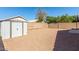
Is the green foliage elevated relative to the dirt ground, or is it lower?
elevated

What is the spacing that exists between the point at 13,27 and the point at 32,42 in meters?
0.39

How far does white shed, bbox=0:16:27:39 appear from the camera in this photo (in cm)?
880

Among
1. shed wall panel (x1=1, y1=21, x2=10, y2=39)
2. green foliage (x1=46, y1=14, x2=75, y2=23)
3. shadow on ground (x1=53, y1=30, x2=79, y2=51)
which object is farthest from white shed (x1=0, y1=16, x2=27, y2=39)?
shadow on ground (x1=53, y1=30, x2=79, y2=51)

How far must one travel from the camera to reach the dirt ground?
8828 millimetres

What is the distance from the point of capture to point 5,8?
877cm

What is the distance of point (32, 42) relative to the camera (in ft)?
29.0

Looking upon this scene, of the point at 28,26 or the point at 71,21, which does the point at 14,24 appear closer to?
the point at 28,26

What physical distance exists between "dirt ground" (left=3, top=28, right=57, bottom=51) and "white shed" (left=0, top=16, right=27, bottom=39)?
3.2 inches

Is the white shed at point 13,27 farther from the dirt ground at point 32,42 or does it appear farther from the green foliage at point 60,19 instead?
the green foliage at point 60,19

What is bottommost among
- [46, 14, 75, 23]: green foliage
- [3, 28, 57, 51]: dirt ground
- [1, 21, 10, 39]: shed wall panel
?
[3, 28, 57, 51]: dirt ground

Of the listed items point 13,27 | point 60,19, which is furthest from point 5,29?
point 60,19

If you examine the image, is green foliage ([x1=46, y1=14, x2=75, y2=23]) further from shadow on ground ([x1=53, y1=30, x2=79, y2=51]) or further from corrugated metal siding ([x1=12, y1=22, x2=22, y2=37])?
corrugated metal siding ([x1=12, y1=22, x2=22, y2=37])

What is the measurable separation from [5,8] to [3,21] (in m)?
0.21
